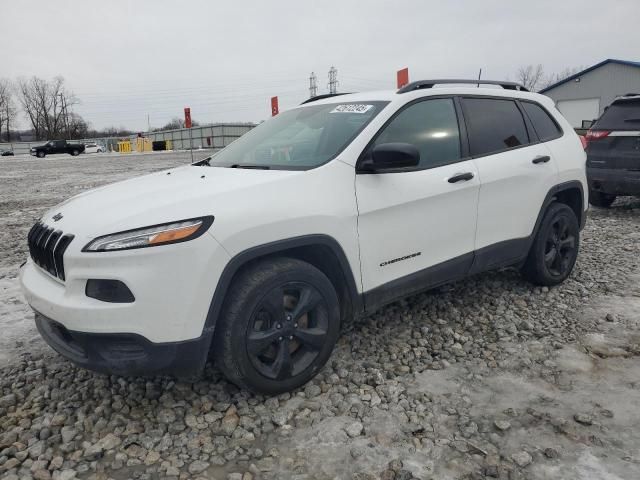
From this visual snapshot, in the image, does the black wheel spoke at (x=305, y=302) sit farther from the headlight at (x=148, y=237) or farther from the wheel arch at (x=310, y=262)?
the headlight at (x=148, y=237)

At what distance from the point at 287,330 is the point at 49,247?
1320mm

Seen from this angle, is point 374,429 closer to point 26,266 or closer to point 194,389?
point 194,389

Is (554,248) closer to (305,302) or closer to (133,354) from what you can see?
(305,302)

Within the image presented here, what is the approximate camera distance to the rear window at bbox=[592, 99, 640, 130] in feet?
22.6

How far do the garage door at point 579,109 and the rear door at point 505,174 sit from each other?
36831mm

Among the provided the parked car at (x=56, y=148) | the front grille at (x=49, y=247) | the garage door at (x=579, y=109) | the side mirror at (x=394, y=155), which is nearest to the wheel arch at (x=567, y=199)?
the side mirror at (x=394, y=155)

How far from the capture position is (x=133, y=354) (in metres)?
2.34

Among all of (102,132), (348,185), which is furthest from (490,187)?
(102,132)

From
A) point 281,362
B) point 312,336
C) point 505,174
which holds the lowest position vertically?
point 281,362

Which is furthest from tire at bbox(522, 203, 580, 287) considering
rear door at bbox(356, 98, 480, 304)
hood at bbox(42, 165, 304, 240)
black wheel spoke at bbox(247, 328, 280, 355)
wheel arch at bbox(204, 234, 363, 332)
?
black wheel spoke at bbox(247, 328, 280, 355)

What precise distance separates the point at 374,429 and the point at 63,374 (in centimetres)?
197

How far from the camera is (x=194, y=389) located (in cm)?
290

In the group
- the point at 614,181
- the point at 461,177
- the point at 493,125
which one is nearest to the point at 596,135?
the point at 614,181

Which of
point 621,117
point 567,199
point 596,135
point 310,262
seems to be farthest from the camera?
point 596,135
